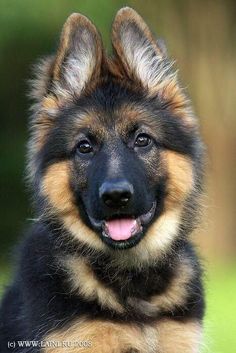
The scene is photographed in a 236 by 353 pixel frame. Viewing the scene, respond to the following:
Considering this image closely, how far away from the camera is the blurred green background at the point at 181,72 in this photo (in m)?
14.3

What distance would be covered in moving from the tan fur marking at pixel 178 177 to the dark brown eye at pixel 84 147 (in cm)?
49

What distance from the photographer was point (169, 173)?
20.3 feet

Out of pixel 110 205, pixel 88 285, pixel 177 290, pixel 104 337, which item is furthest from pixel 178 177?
pixel 104 337

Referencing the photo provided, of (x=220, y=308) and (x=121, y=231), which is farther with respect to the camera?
(x=220, y=308)

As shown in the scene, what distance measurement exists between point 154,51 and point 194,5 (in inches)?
394

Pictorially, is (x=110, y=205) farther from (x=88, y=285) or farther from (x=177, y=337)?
(x=177, y=337)

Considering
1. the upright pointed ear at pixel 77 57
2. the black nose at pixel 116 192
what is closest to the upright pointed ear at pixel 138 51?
the upright pointed ear at pixel 77 57

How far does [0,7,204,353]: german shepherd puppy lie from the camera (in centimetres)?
589

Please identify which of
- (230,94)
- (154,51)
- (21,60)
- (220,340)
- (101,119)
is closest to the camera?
(101,119)

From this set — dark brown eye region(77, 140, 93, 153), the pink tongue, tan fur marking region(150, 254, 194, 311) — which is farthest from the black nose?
tan fur marking region(150, 254, 194, 311)

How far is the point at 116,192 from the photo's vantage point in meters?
5.81

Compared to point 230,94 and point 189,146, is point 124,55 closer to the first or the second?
point 189,146

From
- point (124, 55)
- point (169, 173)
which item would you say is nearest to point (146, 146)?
point (169, 173)

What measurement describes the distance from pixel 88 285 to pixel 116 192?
641mm
